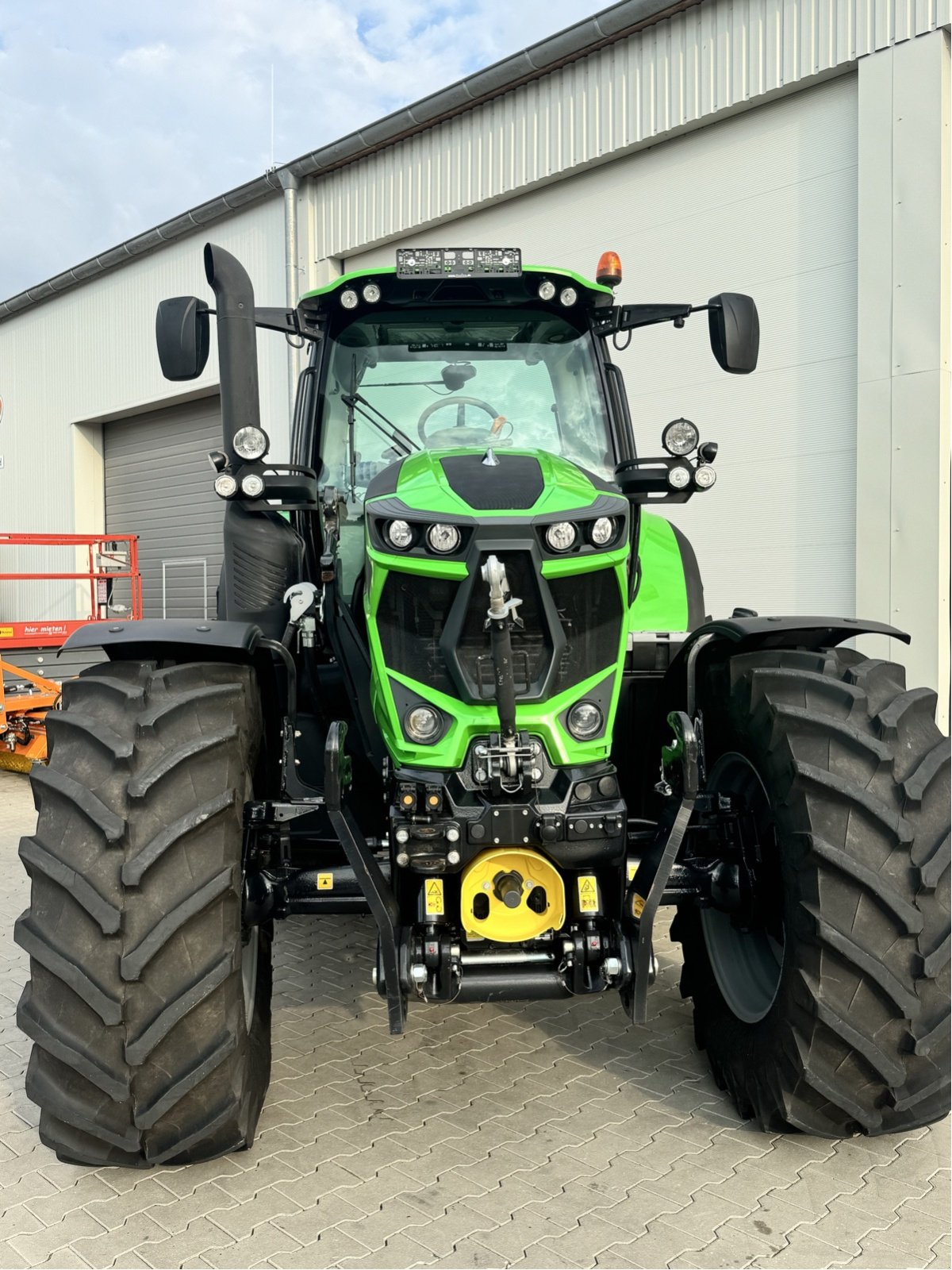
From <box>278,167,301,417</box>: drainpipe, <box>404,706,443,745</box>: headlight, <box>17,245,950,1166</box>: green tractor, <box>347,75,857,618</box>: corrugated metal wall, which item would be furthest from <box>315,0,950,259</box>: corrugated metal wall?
<box>404,706,443,745</box>: headlight

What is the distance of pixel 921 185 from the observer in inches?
263

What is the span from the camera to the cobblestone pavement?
261 cm

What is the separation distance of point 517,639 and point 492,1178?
142 cm

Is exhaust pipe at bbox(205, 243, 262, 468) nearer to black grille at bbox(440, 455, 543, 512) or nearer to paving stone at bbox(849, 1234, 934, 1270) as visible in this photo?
black grille at bbox(440, 455, 543, 512)

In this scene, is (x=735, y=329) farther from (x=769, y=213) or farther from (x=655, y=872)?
(x=769, y=213)

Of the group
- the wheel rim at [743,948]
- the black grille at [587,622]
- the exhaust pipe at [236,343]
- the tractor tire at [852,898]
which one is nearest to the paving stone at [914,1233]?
the tractor tire at [852,898]

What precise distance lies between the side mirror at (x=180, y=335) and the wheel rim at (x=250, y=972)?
6.17ft

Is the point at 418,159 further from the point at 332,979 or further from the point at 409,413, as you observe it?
the point at 332,979

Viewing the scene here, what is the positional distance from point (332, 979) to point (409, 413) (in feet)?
7.45

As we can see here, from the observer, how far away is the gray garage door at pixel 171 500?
13.9 m

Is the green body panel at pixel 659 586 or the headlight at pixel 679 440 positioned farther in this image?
the green body panel at pixel 659 586

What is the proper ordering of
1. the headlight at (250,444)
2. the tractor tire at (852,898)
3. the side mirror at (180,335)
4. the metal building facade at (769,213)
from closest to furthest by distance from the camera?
the tractor tire at (852,898) → the headlight at (250,444) → the side mirror at (180,335) → the metal building facade at (769,213)

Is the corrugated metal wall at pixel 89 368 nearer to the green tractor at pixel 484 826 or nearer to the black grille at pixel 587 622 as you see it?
the green tractor at pixel 484 826

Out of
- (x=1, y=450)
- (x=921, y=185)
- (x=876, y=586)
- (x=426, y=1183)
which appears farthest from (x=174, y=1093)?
(x=1, y=450)
